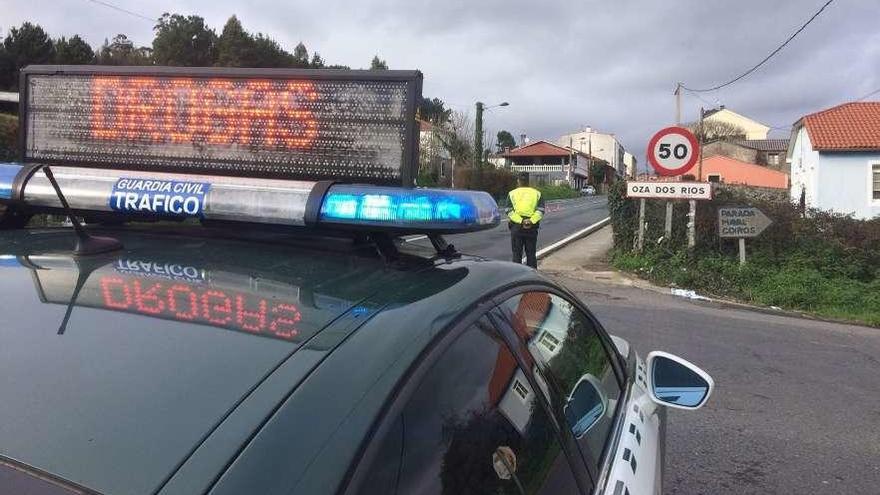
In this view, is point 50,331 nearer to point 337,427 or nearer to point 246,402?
point 246,402

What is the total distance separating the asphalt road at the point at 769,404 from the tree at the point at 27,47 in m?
45.3

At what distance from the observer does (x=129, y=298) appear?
1.50 metres

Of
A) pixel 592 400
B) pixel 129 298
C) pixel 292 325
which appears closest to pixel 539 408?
pixel 592 400

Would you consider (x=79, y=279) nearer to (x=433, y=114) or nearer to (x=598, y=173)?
(x=433, y=114)

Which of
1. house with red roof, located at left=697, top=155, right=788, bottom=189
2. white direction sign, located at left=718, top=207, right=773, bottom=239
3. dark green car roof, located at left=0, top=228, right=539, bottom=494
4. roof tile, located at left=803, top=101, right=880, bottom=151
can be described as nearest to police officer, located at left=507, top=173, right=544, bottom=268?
white direction sign, located at left=718, top=207, right=773, bottom=239

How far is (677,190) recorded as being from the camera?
1255cm

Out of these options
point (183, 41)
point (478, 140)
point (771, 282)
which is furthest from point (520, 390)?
point (183, 41)

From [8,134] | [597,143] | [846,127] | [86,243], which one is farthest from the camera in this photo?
[597,143]

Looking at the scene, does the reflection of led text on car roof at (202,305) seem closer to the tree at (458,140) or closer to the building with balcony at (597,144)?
the tree at (458,140)

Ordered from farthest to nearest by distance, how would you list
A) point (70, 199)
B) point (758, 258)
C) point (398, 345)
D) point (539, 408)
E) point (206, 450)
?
1. point (758, 258)
2. point (70, 199)
3. point (539, 408)
4. point (398, 345)
5. point (206, 450)

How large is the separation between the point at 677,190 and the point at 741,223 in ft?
3.97

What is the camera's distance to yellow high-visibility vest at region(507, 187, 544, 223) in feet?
36.4

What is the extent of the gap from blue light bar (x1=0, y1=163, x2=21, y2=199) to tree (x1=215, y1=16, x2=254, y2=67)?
49.2m

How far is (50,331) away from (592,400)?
60.0 inches
